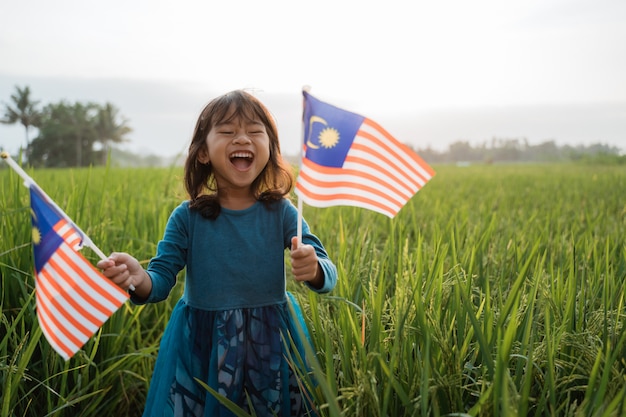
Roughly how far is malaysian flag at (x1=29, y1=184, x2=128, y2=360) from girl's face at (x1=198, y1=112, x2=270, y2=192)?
0.40 metres

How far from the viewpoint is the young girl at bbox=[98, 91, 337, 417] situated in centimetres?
136

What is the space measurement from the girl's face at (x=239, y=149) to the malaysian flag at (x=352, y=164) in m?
0.18

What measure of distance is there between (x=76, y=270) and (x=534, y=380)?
1.12 metres

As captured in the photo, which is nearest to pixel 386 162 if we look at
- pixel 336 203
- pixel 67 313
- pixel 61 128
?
pixel 336 203

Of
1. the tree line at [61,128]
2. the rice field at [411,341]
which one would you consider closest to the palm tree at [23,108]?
the tree line at [61,128]

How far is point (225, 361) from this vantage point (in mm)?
1360

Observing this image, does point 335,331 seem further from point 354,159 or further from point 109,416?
point 109,416

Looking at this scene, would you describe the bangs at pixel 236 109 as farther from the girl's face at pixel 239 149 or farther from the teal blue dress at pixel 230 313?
the teal blue dress at pixel 230 313

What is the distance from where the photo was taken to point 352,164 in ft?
4.14

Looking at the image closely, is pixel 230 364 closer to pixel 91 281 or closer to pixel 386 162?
pixel 91 281

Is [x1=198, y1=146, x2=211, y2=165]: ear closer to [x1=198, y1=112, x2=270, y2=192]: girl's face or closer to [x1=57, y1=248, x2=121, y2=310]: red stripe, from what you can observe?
[x1=198, y1=112, x2=270, y2=192]: girl's face

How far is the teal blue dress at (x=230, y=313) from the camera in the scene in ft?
4.53

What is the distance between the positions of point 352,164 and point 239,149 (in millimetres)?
295

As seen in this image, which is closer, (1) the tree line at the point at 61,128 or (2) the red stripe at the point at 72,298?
(2) the red stripe at the point at 72,298
